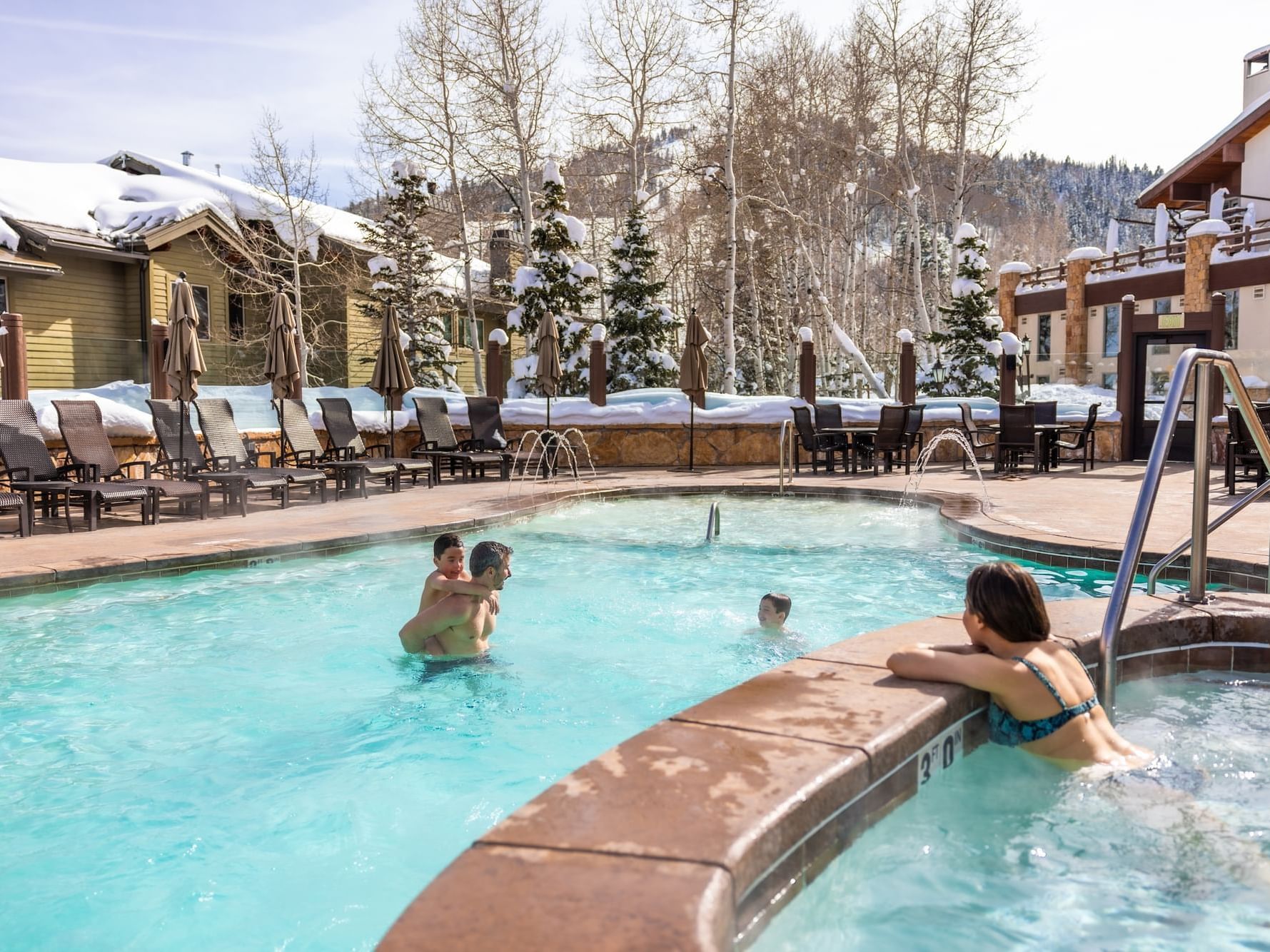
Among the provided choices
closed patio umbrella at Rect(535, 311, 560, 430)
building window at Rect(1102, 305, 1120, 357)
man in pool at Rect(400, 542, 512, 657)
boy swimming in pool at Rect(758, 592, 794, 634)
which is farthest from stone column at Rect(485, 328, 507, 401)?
building window at Rect(1102, 305, 1120, 357)

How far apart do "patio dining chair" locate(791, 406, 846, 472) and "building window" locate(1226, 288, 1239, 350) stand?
15.9m

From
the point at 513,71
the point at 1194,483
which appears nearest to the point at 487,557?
the point at 1194,483

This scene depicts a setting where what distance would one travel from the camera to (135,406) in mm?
12602

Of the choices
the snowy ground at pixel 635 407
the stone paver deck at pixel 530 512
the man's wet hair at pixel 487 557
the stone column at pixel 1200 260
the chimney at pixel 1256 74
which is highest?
the chimney at pixel 1256 74

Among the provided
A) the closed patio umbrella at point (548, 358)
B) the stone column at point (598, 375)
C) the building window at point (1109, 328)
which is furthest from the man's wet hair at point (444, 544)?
the building window at point (1109, 328)

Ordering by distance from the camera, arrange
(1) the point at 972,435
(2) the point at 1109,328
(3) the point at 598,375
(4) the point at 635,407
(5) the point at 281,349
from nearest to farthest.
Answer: (5) the point at 281,349, (1) the point at 972,435, (4) the point at 635,407, (3) the point at 598,375, (2) the point at 1109,328

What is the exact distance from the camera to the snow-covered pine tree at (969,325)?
67.2 ft

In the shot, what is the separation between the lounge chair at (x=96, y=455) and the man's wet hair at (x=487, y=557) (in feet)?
16.3

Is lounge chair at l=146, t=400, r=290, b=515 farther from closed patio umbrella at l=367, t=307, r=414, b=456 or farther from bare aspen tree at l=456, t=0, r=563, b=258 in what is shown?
bare aspen tree at l=456, t=0, r=563, b=258

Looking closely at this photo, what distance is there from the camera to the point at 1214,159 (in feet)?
96.8

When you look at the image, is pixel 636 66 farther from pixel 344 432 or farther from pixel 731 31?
pixel 344 432

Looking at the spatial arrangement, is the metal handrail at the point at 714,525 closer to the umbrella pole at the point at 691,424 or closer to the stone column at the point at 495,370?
the umbrella pole at the point at 691,424

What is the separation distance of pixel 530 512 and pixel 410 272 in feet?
46.0

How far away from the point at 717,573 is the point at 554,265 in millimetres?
13552
